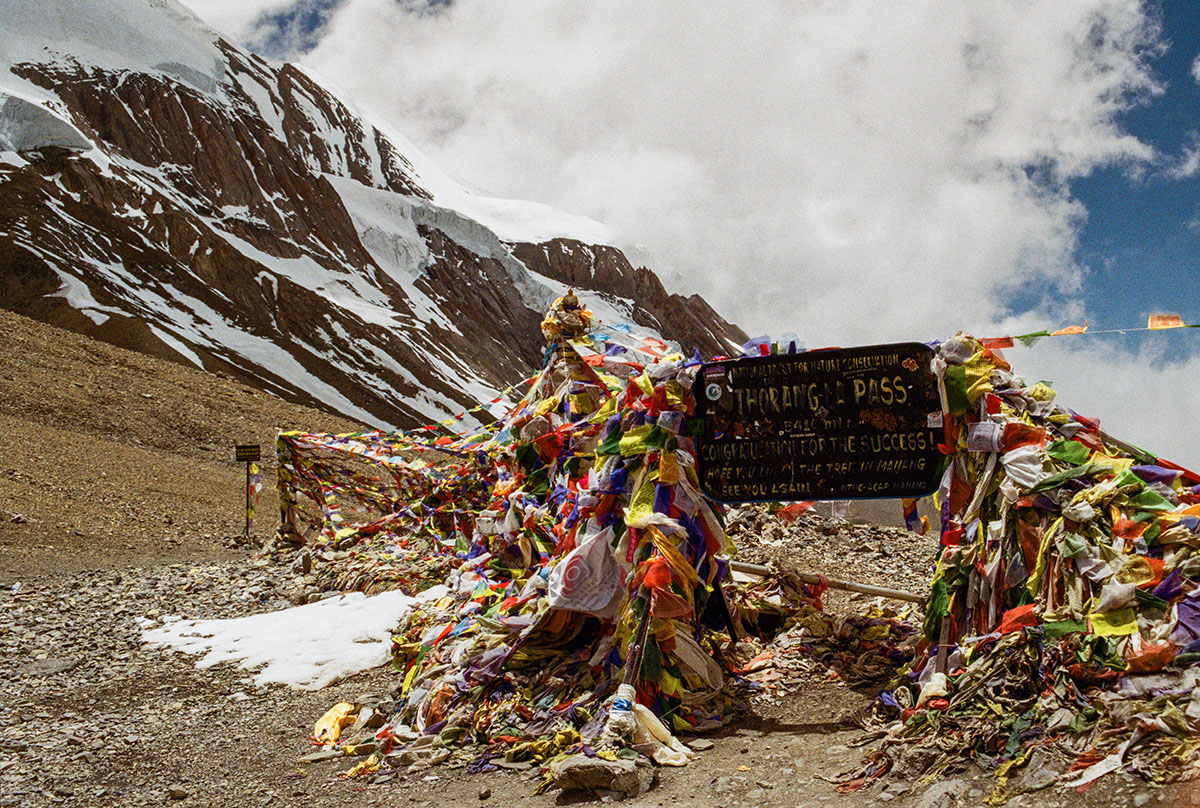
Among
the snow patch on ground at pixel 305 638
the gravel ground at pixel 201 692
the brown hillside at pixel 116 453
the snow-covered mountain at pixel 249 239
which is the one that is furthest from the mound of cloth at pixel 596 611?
the snow-covered mountain at pixel 249 239

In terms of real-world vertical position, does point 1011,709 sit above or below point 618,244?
below

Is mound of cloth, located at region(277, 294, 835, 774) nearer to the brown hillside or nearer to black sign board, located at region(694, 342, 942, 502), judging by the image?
black sign board, located at region(694, 342, 942, 502)

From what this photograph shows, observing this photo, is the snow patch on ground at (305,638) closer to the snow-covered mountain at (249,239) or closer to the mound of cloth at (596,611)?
the mound of cloth at (596,611)

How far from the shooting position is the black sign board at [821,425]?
19.1 ft

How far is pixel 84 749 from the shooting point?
264 inches

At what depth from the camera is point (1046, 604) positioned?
4777 millimetres

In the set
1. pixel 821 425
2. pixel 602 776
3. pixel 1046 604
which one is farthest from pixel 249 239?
pixel 1046 604

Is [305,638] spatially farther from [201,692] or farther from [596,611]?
[596,611]

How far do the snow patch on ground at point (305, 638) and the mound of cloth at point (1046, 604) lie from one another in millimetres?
5091

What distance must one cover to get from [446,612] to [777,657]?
3055 millimetres

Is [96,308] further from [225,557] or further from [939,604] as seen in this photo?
[939,604]

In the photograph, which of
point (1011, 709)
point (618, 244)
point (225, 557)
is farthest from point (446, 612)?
point (618, 244)

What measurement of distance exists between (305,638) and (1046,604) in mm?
7083

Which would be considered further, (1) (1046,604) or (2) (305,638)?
(2) (305,638)
